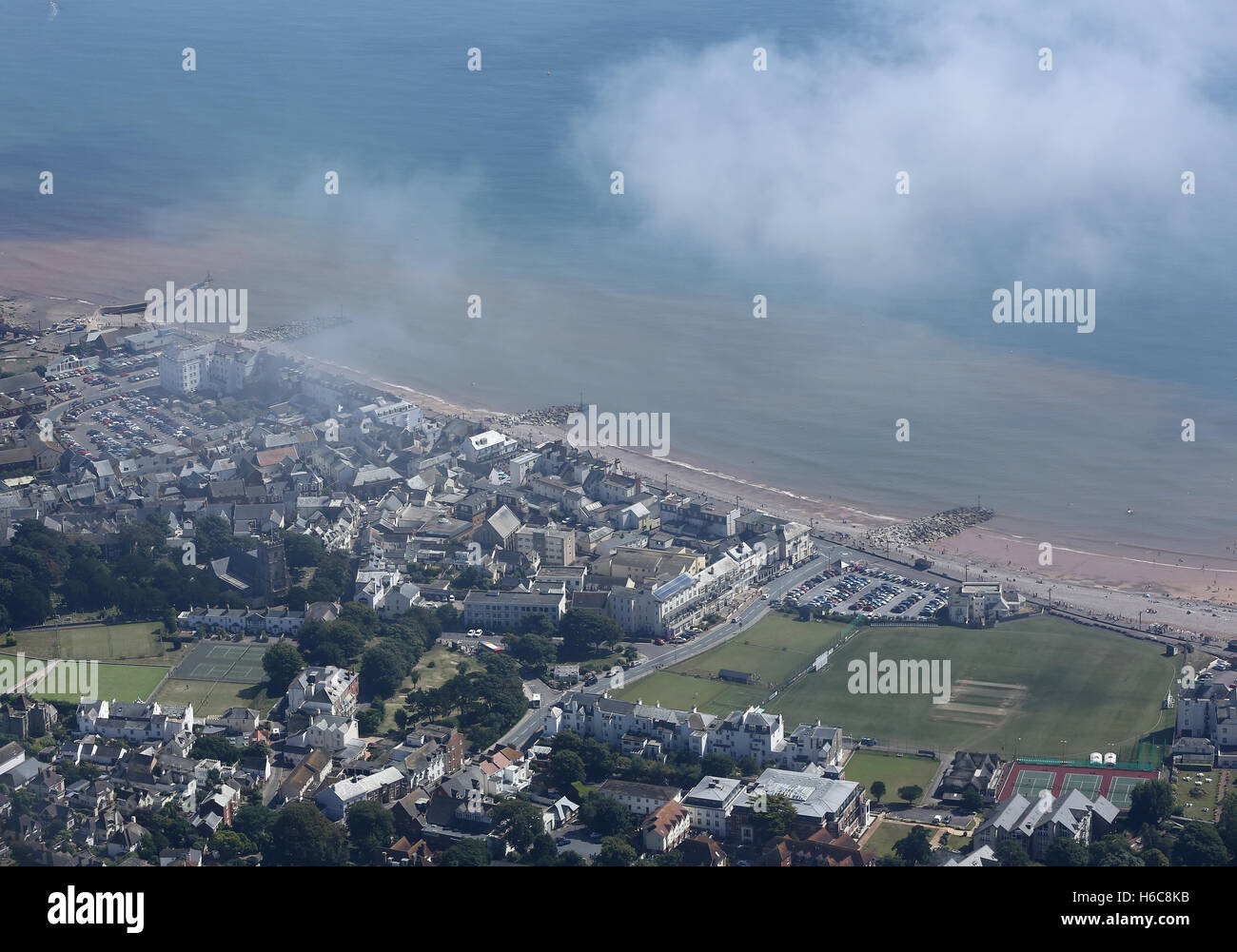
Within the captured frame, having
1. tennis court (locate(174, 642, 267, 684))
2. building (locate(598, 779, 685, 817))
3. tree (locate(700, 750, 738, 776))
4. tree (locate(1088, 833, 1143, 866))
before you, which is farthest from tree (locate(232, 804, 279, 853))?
tree (locate(1088, 833, 1143, 866))

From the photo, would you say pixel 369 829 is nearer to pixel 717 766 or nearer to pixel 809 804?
pixel 717 766

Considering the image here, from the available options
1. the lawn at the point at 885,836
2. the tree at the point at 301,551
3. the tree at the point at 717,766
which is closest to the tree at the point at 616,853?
the tree at the point at 717,766

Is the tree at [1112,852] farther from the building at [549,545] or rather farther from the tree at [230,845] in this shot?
the building at [549,545]

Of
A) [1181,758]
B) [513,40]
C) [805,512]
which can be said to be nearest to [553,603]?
[805,512]

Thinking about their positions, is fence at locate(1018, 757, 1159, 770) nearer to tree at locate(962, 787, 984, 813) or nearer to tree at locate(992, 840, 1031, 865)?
tree at locate(962, 787, 984, 813)
